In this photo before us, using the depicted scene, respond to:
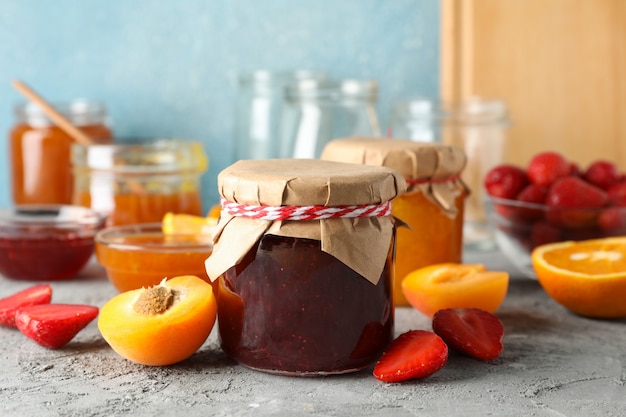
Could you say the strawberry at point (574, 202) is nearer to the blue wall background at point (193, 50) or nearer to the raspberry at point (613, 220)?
the raspberry at point (613, 220)

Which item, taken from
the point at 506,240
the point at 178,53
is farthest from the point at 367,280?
the point at 178,53

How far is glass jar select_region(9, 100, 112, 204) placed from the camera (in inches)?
63.5

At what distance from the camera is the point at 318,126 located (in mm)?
1424

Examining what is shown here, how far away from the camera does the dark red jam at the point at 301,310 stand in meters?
0.85

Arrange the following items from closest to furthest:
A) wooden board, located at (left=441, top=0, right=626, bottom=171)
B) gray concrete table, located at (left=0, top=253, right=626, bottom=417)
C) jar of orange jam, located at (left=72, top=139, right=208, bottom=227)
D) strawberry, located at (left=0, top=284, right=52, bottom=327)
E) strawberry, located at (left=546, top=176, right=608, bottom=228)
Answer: gray concrete table, located at (left=0, top=253, right=626, bottom=417) → strawberry, located at (left=0, top=284, right=52, bottom=327) → strawberry, located at (left=546, top=176, right=608, bottom=228) → jar of orange jam, located at (left=72, top=139, right=208, bottom=227) → wooden board, located at (left=441, top=0, right=626, bottom=171)

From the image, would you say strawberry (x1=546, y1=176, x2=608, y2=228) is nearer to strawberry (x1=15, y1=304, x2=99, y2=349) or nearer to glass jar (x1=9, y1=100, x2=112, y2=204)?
strawberry (x1=15, y1=304, x2=99, y2=349)

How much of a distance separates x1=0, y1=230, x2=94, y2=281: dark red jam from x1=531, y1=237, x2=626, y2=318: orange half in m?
0.65

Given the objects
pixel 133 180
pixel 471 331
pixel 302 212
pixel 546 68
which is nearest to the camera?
pixel 302 212

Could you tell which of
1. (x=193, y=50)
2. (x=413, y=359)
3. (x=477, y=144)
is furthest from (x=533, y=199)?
(x=193, y=50)

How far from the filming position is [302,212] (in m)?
0.83

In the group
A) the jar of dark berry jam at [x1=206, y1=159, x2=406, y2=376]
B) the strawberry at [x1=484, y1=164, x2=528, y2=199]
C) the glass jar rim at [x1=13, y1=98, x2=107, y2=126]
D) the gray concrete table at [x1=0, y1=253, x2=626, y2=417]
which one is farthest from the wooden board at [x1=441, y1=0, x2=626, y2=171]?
the jar of dark berry jam at [x1=206, y1=159, x2=406, y2=376]

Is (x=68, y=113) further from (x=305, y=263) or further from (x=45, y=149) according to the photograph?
(x=305, y=263)

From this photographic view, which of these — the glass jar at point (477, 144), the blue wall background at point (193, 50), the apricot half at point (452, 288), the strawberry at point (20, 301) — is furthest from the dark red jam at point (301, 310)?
the blue wall background at point (193, 50)

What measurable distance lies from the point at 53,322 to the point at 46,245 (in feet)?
1.07
